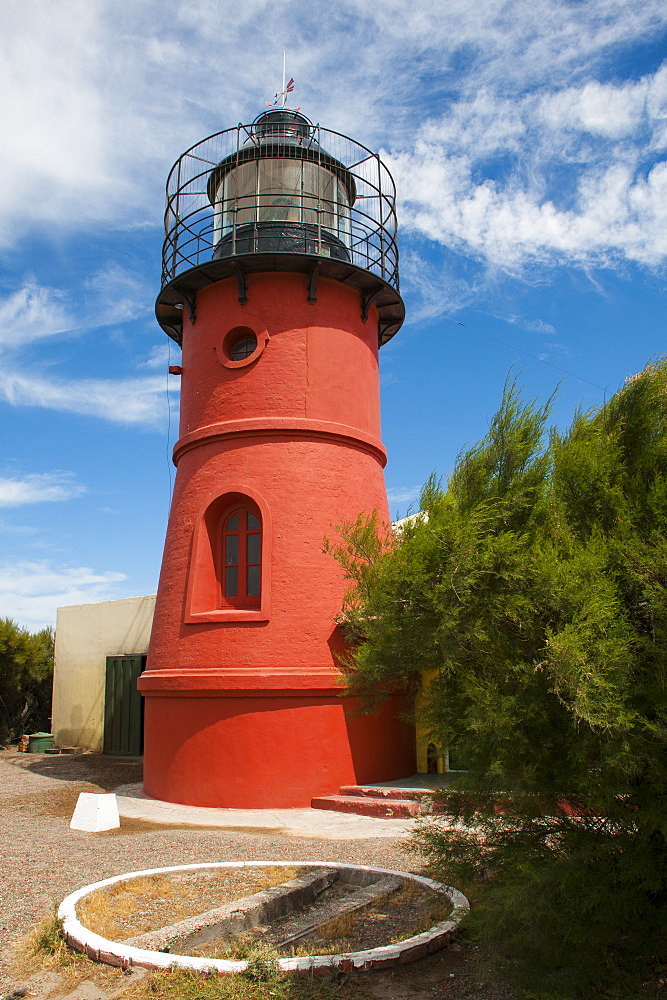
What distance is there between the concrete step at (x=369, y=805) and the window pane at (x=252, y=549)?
3500mm

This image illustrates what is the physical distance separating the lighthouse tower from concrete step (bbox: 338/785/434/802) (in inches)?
9.6

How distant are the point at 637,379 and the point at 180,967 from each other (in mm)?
4417

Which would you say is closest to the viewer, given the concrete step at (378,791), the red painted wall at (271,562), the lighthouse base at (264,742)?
the concrete step at (378,791)

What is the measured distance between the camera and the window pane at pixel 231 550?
11.8 m

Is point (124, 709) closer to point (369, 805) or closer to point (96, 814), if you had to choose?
point (96, 814)

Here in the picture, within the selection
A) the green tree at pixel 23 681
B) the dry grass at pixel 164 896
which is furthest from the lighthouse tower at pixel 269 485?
the green tree at pixel 23 681

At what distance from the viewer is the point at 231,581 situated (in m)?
11.8

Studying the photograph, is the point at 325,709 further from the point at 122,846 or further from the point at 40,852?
the point at 40,852

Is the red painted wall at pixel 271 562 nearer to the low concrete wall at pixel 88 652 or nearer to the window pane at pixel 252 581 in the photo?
the window pane at pixel 252 581

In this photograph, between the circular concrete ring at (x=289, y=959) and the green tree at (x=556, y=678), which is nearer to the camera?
the green tree at (x=556, y=678)

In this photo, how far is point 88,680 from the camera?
19359 millimetres

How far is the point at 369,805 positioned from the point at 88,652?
38.4 feet

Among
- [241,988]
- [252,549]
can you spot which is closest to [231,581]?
[252,549]

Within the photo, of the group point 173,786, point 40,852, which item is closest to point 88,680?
point 173,786
